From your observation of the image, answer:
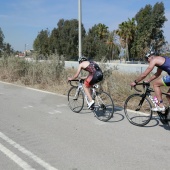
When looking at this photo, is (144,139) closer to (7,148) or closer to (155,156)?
(155,156)

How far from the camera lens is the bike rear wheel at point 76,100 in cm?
820

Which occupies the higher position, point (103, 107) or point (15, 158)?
point (103, 107)

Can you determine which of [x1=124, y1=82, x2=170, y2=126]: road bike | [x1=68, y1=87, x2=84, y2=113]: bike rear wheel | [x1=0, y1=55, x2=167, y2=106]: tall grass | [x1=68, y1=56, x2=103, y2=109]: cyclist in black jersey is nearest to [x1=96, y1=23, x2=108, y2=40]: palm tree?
[x1=0, y1=55, x2=167, y2=106]: tall grass

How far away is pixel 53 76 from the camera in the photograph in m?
13.4

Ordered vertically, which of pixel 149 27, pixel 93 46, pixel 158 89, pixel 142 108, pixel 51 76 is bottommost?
pixel 142 108

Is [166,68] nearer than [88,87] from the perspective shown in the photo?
Yes

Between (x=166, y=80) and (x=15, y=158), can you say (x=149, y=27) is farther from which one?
(x=15, y=158)

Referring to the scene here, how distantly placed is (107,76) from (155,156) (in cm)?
608

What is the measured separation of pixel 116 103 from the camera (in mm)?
9164

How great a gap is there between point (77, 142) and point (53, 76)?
8.10 metres

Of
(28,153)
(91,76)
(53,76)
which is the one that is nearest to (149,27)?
(53,76)

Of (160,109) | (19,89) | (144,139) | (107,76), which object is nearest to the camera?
(144,139)

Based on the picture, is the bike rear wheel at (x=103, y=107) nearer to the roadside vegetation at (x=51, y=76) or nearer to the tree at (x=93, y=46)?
the roadside vegetation at (x=51, y=76)

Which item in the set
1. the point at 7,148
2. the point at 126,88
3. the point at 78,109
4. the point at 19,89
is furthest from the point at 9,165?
the point at 19,89
